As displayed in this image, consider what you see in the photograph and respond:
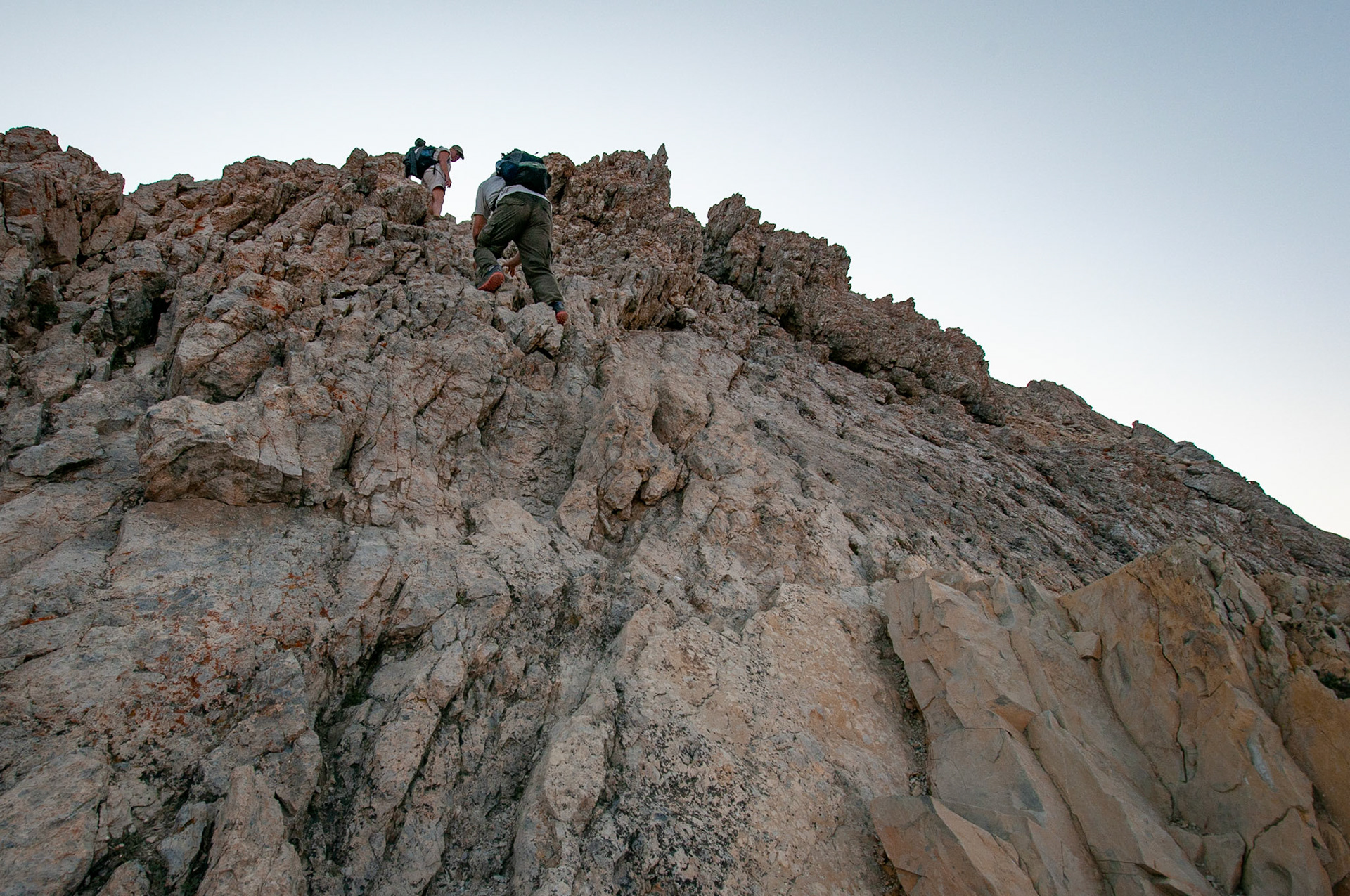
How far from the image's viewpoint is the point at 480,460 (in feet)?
31.4

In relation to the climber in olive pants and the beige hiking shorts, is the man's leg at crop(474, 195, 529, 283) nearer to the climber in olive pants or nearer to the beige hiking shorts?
the climber in olive pants

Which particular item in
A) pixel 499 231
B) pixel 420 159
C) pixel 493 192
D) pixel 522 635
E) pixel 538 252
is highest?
pixel 420 159

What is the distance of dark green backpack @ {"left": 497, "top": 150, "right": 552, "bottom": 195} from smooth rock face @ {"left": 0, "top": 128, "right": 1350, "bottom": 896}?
79.6 inches

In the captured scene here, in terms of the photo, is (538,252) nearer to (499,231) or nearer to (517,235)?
(517,235)

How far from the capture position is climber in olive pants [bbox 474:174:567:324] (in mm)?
11422

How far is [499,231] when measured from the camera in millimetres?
11555

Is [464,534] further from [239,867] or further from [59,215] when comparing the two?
[59,215]

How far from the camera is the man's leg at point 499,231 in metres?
11.4

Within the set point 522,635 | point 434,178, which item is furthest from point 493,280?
point 522,635

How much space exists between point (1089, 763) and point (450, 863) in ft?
20.7

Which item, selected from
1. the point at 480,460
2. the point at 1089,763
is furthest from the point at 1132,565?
the point at 480,460

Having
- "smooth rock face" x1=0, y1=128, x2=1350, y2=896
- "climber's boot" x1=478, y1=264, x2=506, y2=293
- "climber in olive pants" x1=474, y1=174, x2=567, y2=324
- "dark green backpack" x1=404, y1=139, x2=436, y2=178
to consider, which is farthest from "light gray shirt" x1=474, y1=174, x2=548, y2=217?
"dark green backpack" x1=404, y1=139, x2=436, y2=178

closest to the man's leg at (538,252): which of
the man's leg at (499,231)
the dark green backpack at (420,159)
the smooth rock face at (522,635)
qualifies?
the man's leg at (499,231)

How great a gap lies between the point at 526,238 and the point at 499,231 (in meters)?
0.51
